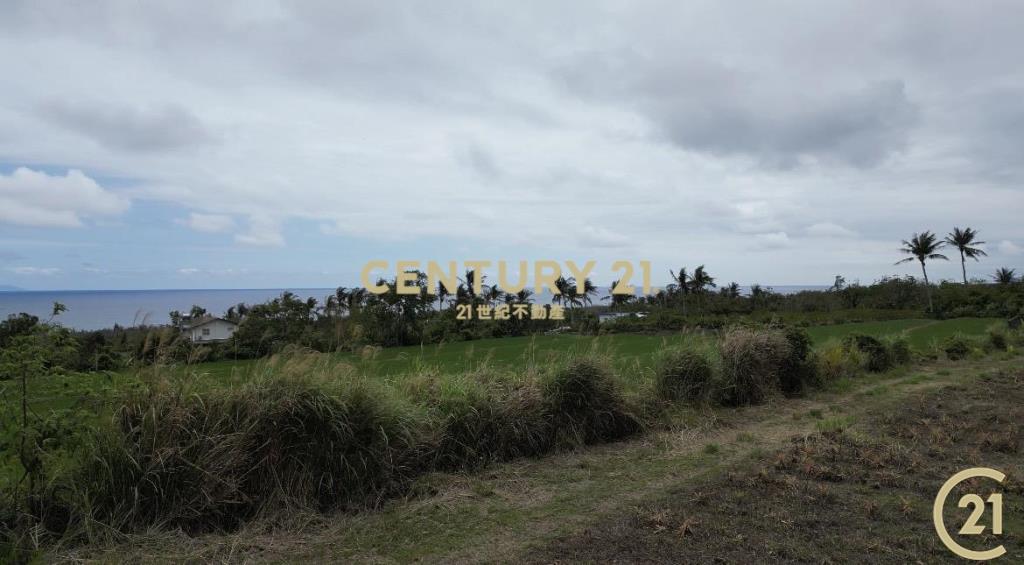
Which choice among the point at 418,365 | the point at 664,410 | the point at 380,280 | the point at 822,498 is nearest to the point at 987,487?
the point at 822,498

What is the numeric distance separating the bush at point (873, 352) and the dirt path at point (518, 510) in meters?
5.87

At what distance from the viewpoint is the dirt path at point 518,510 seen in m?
3.33

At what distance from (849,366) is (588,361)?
7.44m

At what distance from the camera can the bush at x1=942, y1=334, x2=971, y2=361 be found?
13938 mm

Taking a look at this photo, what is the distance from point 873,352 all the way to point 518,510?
10.7 m

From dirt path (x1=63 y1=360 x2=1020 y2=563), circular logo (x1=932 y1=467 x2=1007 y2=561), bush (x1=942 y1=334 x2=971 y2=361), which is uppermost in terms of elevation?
bush (x1=942 y1=334 x2=971 y2=361)

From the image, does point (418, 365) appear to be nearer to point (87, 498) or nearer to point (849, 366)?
point (87, 498)

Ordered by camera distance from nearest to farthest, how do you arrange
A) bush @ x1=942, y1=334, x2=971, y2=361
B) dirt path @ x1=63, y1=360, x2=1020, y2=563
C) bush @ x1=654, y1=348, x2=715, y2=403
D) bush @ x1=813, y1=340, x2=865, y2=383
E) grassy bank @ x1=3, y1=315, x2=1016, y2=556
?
dirt path @ x1=63, y1=360, x2=1020, y2=563
grassy bank @ x1=3, y1=315, x2=1016, y2=556
bush @ x1=654, y1=348, x2=715, y2=403
bush @ x1=813, y1=340, x2=865, y2=383
bush @ x1=942, y1=334, x2=971, y2=361

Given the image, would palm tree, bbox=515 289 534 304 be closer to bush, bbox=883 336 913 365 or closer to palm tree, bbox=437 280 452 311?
palm tree, bbox=437 280 452 311

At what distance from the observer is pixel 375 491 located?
4223mm

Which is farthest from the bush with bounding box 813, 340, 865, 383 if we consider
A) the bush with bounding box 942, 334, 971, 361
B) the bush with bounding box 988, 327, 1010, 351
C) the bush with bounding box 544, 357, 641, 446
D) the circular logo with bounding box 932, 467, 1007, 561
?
the bush with bounding box 988, 327, 1010, 351

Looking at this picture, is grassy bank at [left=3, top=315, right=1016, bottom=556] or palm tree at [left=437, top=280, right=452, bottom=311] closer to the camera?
grassy bank at [left=3, top=315, right=1016, bottom=556]

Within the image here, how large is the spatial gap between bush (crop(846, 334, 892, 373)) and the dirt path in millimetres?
5873

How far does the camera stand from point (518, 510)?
4.04 m
